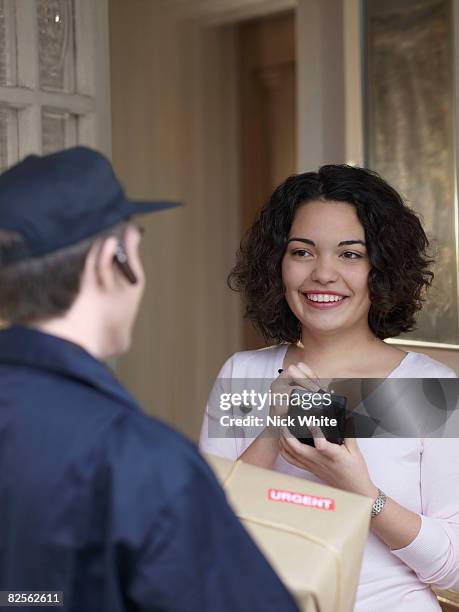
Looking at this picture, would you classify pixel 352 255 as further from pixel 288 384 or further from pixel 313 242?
pixel 288 384

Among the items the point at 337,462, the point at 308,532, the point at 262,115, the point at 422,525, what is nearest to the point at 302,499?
the point at 308,532

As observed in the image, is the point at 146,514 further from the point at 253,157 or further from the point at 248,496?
the point at 253,157

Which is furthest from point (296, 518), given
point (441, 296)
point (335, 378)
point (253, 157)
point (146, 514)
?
point (253, 157)

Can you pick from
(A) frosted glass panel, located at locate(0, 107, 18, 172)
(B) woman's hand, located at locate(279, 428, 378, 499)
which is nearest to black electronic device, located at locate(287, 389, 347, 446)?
(B) woman's hand, located at locate(279, 428, 378, 499)

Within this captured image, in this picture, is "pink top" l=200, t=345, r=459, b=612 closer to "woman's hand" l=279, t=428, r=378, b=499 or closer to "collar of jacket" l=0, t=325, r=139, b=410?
"woman's hand" l=279, t=428, r=378, b=499

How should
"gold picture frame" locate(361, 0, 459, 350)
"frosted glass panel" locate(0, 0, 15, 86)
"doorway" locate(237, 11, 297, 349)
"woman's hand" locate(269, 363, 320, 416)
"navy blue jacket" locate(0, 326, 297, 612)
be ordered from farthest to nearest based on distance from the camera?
1. "doorway" locate(237, 11, 297, 349)
2. "gold picture frame" locate(361, 0, 459, 350)
3. "frosted glass panel" locate(0, 0, 15, 86)
4. "woman's hand" locate(269, 363, 320, 416)
5. "navy blue jacket" locate(0, 326, 297, 612)

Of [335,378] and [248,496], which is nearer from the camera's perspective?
[248,496]

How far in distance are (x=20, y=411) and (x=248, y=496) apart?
0.48 m

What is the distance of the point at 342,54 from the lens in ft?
11.5

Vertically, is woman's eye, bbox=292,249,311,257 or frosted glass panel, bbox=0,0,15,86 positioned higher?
frosted glass panel, bbox=0,0,15,86

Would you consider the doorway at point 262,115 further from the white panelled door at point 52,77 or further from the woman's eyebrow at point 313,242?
the woman's eyebrow at point 313,242

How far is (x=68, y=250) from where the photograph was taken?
2.62 feet

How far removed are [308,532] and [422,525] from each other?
43 cm

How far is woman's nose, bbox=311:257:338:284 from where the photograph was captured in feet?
5.31
